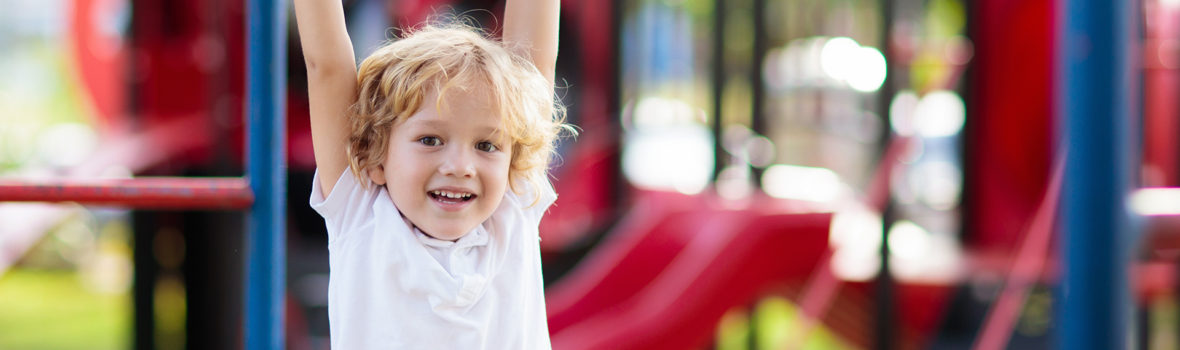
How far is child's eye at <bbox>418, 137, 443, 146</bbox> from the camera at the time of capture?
75cm

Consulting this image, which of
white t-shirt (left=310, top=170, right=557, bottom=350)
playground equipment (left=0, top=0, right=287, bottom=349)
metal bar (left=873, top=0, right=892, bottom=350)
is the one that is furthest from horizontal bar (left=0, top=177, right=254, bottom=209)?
metal bar (left=873, top=0, right=892, bottom=350)

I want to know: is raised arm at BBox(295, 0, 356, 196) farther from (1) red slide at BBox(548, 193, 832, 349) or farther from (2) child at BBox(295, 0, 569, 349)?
(1) red slide at BBox(548, 193, 832, 349)

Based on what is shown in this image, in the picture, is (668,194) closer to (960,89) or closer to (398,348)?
(960,89)

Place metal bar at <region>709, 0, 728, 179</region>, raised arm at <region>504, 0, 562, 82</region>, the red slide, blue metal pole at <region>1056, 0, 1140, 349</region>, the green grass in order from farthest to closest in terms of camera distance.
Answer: the green grass, metal bar at <region>709, 0, 728, 179</region>, the red slide, raised arm at <region>504, 0, 562, 82</region>, blue metal pole at <region>1056, 0, 1140, 349</region>

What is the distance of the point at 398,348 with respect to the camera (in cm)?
75

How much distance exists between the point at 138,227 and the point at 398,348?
2.19 metres

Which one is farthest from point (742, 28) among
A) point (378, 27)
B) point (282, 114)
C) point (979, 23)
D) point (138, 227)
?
point (282, 114)

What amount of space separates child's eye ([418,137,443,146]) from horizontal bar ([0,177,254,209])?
303 millimetres

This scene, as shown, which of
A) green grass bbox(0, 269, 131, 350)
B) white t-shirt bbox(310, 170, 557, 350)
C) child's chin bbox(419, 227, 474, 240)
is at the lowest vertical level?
green grass bbox(0, 269, 131, 350)

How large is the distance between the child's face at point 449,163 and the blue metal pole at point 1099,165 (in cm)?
42

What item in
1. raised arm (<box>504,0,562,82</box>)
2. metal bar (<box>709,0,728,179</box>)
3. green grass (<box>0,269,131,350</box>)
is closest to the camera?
raised arm (<box>504,0,562,82</box>)

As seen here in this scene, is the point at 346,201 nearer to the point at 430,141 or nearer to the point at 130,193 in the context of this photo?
the point at 430,141

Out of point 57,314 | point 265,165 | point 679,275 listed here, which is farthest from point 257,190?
point 57,314

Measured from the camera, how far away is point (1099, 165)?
0.70 meters
